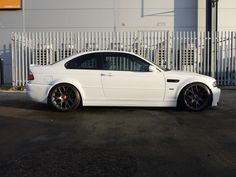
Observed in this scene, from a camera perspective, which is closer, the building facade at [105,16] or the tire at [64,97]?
the tire at [64,97]

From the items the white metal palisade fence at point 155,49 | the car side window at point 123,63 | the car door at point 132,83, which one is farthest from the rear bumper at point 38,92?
the white metal palisade fence at point 155,49

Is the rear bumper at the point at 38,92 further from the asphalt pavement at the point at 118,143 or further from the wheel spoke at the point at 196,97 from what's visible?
the wheel spoke at the point at 196,97

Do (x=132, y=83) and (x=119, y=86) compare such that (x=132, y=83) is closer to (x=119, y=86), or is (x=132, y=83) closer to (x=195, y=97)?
(x=119, y=86)

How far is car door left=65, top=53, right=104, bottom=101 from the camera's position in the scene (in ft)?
30.2

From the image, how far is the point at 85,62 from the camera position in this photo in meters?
9.41

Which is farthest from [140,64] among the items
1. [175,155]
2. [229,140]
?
[175,155]

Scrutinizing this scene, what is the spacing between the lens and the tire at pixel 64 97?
30.2 feet

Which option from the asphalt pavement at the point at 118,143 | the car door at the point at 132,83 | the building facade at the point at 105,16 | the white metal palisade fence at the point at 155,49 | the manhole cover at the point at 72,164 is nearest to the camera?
the manhole cover at the point at 72,164

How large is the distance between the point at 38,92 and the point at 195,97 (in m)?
3.76

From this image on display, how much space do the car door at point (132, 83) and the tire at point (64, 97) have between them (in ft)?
2.33

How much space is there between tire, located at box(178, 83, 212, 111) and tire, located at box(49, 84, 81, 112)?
A: 2493 millimetres

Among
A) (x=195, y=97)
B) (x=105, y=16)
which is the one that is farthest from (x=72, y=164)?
(x=105, y=16)

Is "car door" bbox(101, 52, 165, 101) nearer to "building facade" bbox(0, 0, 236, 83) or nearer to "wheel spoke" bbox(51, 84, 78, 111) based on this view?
"wheel spoke" bbox(51, 84, 78, 111)

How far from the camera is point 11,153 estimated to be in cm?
557
